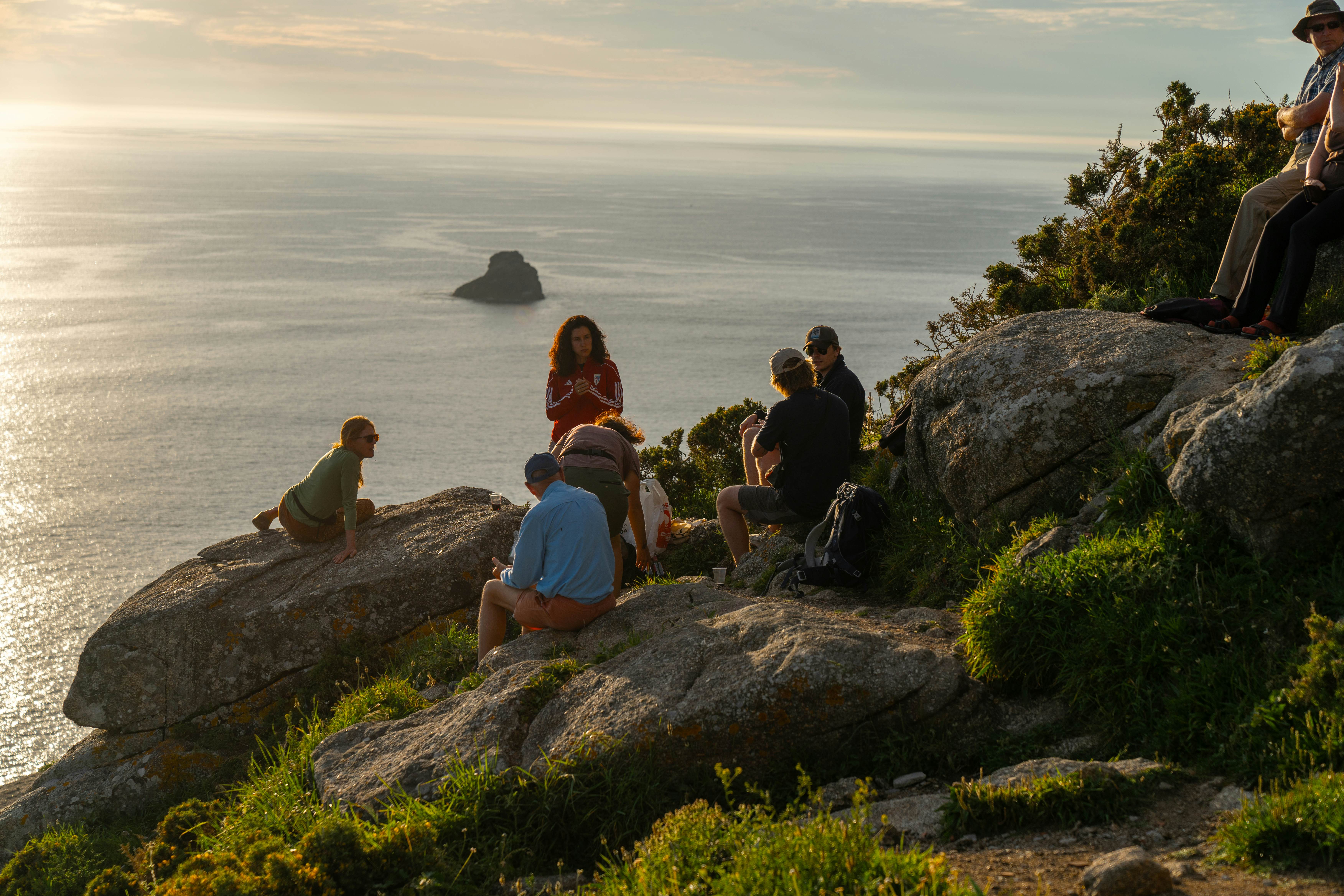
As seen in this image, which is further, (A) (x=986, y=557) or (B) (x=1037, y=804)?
(A) (x=986, y=557)

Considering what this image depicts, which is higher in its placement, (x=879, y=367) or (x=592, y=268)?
(x=592, y=268)

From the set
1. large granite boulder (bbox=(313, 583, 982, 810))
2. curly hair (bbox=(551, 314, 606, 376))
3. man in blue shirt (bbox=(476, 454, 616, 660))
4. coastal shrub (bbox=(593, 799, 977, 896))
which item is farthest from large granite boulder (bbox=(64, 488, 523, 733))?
coastal shrub (bbox=(593, 799, 977, 896))

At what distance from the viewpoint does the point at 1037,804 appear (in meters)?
4.63

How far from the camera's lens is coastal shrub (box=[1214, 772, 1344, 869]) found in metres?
3.75

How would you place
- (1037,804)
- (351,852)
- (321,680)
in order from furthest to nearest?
(321,680)
(351,852)
(1037,804)

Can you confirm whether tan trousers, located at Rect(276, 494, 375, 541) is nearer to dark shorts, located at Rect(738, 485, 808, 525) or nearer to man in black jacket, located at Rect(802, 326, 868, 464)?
dark shorts, located at Rect(738, 485, 808, 525)

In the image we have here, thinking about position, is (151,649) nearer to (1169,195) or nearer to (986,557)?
(986,557)

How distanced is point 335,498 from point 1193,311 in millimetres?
9846

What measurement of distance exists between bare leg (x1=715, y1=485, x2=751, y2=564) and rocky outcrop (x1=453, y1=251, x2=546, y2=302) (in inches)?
4000

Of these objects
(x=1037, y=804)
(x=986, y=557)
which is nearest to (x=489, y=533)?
(x=986, y=557)

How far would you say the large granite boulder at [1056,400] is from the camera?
24.6ft

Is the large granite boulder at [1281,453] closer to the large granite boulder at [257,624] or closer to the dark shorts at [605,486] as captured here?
the dark shorts at [605,486]

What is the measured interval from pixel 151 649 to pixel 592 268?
126 meters

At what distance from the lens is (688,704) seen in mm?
5852
